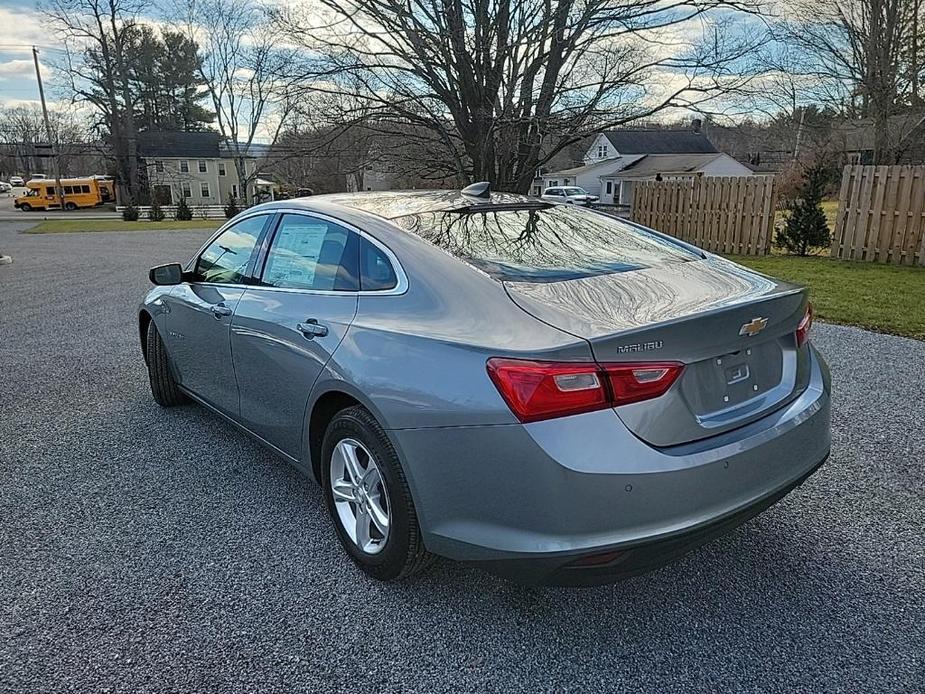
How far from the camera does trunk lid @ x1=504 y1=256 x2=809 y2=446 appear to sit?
6.61ft

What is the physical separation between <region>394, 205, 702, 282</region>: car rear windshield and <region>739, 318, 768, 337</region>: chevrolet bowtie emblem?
0.56 meters

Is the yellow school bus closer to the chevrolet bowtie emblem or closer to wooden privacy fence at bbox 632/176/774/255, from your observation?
wooden privacy fence at bbox 632/176/774/255

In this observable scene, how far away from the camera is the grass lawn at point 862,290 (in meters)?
6.76

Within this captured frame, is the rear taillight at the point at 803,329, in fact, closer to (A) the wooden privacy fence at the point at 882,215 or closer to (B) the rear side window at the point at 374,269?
(B) the rear side window at the point at 374,269

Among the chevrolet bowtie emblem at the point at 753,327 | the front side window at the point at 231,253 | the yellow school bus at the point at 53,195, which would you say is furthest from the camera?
the yellow school bus at the point at 53,195

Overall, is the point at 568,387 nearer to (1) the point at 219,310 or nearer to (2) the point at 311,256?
(2) the point at 311,256

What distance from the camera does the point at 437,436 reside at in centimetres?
215

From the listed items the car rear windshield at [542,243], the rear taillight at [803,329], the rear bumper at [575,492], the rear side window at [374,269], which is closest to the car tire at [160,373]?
the rear side window at [374,269]

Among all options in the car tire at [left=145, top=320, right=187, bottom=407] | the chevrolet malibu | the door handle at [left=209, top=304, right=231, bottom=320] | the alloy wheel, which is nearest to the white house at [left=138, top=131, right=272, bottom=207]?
the car tire at [left=145, top=320, right=187, bottom=407]

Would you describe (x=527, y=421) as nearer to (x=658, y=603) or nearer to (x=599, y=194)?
(x=658, y=603)

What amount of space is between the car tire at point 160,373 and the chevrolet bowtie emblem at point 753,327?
3.62m

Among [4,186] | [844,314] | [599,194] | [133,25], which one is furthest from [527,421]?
[4,186]

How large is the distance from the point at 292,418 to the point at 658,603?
1.72 m

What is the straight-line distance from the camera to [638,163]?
190 feet
